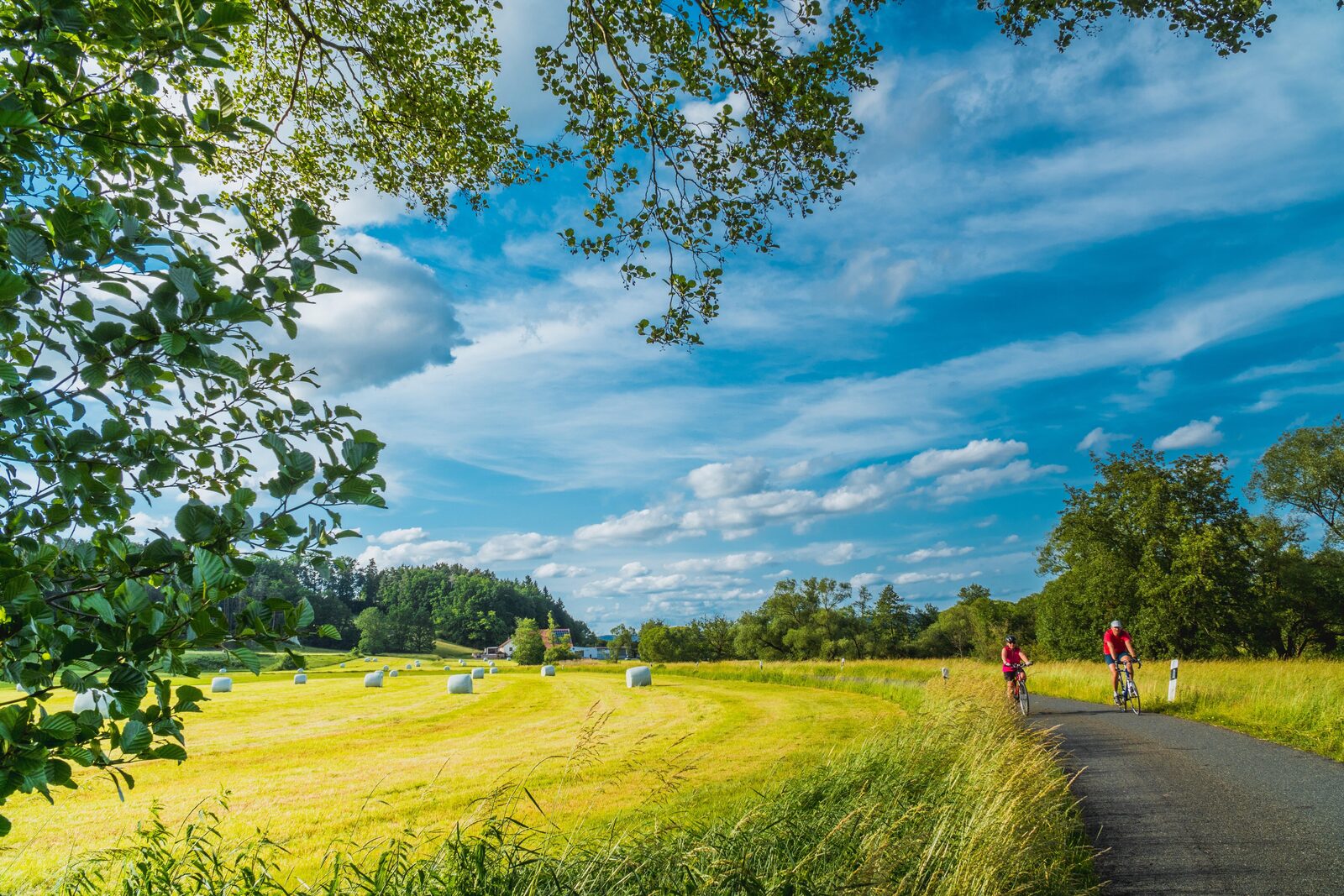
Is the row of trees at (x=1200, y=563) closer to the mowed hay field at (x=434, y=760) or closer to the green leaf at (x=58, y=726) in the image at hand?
the mowed hay field at (x=434, y=760)

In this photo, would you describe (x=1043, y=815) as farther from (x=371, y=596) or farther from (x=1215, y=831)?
(x=371, y=596)

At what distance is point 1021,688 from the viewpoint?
17.3 meters

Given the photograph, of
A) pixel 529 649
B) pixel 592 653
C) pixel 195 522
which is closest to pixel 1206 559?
pixel 195 522

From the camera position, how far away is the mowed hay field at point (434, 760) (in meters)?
7.84

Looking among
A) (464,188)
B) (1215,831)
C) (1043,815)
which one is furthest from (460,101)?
(1215,831)

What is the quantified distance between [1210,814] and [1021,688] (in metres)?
9.98

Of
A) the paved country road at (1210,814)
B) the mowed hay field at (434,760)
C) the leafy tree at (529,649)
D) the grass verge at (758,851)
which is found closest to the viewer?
the grass verge at (758,851)

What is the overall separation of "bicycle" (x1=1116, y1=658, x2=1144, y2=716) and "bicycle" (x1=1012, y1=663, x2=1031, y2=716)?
83.2 inches

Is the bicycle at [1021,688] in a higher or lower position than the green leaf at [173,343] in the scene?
lower

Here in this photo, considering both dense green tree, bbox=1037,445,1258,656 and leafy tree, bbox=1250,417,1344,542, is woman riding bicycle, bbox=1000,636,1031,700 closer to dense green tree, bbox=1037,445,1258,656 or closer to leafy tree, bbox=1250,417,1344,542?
dense green tree, bbox=1037,445,1258,656

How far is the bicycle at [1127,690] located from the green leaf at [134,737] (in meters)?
19.1

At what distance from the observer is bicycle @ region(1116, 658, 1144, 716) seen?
16.7 m

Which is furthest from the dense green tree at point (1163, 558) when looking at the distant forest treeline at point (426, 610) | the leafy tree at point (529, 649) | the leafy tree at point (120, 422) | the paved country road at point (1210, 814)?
the distant forest treeline at point (426, 610)

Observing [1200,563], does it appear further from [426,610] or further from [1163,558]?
[426,610]
